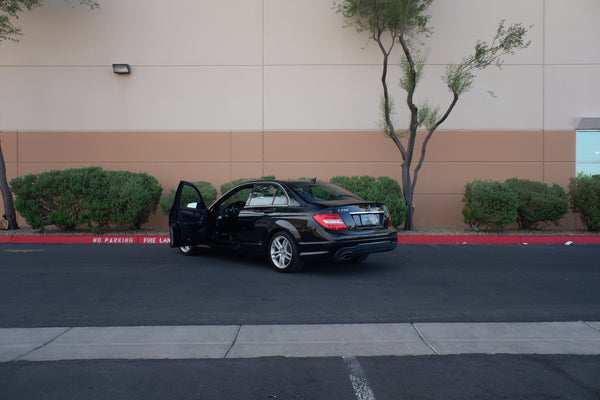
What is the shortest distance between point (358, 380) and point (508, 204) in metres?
9.95

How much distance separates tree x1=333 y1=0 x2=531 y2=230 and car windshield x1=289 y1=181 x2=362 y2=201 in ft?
16.9

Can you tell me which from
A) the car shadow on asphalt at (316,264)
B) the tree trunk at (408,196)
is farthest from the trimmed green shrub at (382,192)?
the car shadow on asphalt at (316,264)

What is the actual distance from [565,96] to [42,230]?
1576cm

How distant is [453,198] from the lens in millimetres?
14547

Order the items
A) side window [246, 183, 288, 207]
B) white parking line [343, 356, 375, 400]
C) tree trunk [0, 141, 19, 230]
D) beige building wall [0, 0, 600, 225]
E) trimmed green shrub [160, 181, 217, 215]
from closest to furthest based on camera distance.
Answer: white parking line [343, 356, 375, 400]
side window [246, 183, 288, 207]
trimmed green shrub [160, 181, 217, 215]
tree trunk [0, 141, 19, 230]
beige building wall [0, 0, 600, 225]

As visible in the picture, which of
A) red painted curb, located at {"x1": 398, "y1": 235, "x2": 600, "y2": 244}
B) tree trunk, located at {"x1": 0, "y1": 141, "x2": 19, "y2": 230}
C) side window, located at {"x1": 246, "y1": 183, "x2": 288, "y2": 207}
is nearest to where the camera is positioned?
side window, located at {"x1": 246, "y1": 183, "x2": 288, "y2": 207}

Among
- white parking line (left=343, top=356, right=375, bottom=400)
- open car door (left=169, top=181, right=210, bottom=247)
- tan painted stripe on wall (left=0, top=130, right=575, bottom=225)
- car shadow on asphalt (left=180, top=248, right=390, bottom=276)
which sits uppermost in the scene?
tan painted stripe on wall (left=0, top=130, right=575, bottom=225)

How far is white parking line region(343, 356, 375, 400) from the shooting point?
340 cm

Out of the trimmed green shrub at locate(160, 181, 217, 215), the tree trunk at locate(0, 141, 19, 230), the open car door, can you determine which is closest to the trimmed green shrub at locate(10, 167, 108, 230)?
the tree trunk at locate(0, 141, 19, 230)

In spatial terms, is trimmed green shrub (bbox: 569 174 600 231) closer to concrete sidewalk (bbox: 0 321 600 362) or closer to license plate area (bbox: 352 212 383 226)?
license plate area (bbox: 352 212 383 226)

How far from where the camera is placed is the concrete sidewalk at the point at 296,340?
430 cm

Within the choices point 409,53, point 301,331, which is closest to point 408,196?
point 409,53

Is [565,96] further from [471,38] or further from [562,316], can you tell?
[562,316]

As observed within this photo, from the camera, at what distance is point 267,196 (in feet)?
27.2
